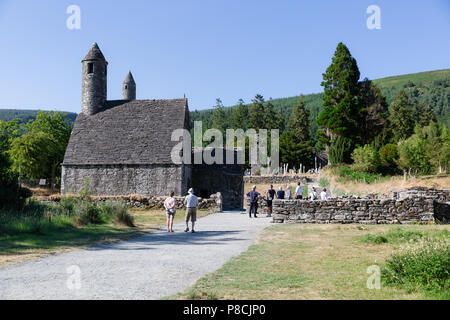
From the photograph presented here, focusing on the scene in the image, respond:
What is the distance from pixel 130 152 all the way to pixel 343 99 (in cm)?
2699

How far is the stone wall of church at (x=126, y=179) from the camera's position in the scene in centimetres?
3014

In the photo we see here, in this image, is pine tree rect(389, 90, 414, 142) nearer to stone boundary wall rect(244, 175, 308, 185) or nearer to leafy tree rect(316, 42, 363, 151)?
leafy tree rect(316, 42, 363, 151)

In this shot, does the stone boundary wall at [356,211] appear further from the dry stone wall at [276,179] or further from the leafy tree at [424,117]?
the leafy tree at [424,117]

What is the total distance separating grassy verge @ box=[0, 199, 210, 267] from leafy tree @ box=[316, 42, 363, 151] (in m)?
32.1

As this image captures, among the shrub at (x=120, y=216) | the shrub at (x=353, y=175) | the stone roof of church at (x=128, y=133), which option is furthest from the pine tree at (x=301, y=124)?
the shrub at (x=120, y=216)

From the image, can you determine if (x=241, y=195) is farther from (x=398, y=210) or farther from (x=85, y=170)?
Answer: (x=398, y=210)

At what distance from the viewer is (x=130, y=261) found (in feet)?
28.5

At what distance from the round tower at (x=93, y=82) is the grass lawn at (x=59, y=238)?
844 inches

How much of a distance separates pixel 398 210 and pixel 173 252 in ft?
36.7

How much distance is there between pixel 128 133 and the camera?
32594 mm

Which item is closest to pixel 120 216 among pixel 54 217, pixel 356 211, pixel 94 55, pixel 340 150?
pixel 54 217

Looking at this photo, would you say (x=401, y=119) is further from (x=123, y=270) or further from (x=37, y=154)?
(x=123, y=270)

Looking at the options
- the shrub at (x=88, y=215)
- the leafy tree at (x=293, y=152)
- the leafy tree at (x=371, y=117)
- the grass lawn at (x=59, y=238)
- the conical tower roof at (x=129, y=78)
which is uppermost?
the conical tower roof at (x=129, y=78)

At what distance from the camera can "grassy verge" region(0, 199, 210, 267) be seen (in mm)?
10359
